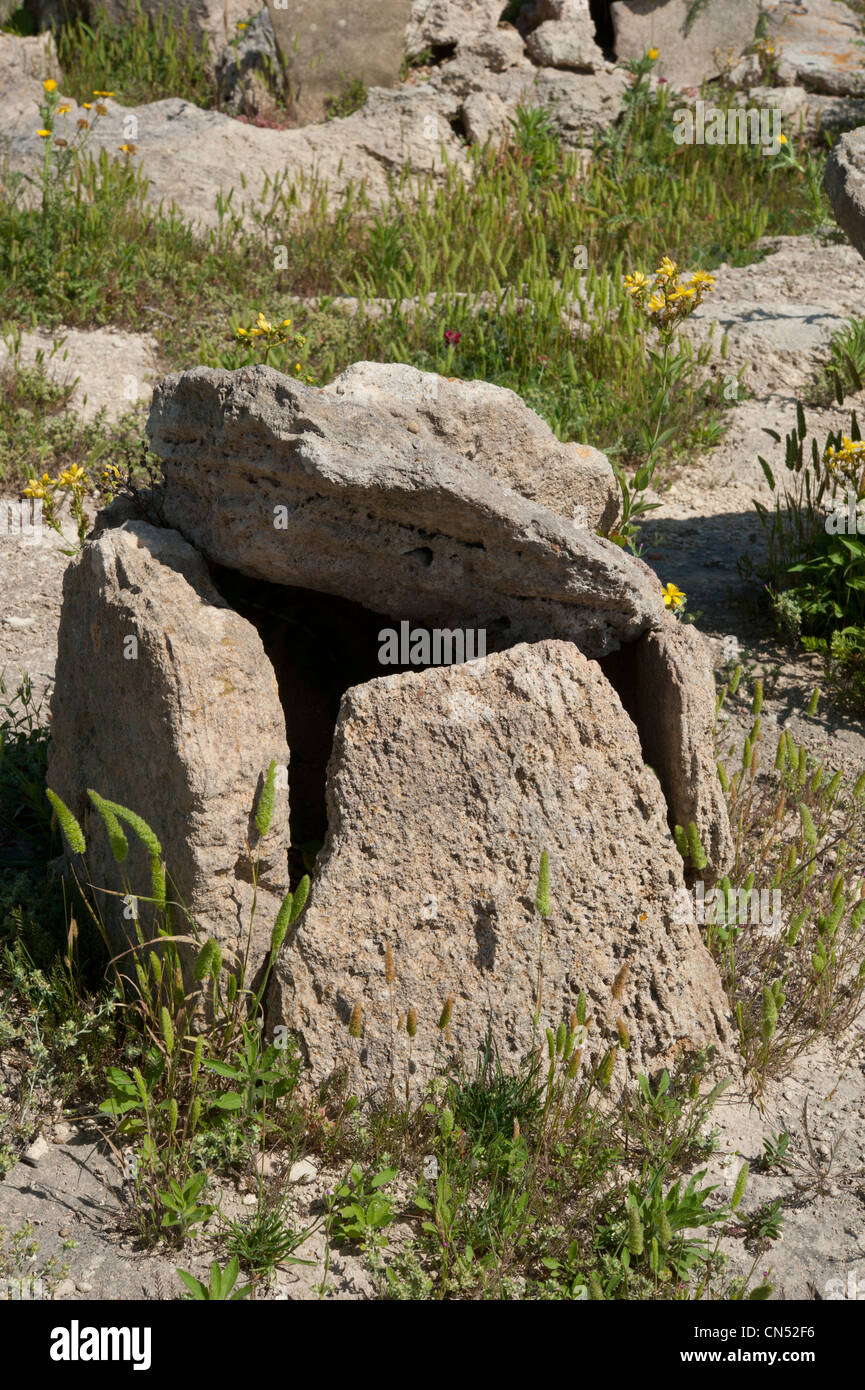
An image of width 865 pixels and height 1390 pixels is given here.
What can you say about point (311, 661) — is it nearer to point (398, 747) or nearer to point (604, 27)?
point (398, 747)

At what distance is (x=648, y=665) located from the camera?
381 cm

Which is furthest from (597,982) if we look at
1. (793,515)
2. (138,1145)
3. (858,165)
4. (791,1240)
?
(858,165)

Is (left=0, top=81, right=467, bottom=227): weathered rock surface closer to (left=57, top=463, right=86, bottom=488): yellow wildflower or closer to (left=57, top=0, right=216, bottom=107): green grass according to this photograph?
(left=57, top=0, right=216, bottom=107): green grass

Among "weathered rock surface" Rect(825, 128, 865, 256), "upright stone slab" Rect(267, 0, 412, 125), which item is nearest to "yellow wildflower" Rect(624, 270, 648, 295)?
"weathered rock surface" Rect(825, 128, 865, 256)

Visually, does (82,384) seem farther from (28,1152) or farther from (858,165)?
(28,1152)

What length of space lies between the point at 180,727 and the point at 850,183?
4.02 m

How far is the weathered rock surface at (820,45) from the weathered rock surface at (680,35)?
22.7 inches

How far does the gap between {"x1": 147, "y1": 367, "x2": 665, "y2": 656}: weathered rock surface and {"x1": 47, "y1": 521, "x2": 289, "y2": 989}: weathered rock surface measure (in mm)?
220

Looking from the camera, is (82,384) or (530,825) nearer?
(530,825)

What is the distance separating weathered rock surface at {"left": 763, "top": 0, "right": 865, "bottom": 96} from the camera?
1174 cm

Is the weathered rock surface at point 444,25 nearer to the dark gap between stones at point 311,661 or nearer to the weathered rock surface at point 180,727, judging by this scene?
the dark gap between stones at point 311,661
